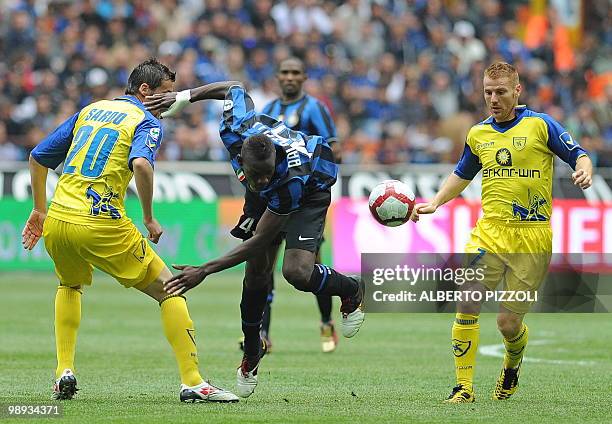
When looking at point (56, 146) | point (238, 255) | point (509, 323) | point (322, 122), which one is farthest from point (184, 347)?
point (322, 122)

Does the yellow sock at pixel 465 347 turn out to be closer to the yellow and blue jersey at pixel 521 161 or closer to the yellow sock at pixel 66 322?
the yellow and blue jersey at pixel 521 161

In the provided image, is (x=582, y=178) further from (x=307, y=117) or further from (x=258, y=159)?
(x=307, y=117)

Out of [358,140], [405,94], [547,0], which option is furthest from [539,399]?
[547,0]

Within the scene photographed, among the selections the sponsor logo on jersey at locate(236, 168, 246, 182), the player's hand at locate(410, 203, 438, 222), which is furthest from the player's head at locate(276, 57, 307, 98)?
the sponsor logo on jersey at locate(236, 168, 246, 182)

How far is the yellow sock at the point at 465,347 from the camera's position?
877cm

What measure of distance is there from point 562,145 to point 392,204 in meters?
1.28

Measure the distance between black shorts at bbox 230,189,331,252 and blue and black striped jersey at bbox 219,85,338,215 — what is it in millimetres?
91

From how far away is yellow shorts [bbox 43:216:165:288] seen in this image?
840cm

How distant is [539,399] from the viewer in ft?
29.5

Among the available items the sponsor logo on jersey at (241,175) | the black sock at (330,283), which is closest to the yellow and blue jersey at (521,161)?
the black sock at (330,283)

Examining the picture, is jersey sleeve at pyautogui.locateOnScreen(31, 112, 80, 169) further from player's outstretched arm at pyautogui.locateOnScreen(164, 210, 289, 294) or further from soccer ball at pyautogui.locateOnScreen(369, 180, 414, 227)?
soccer ball at pyautogui.locateOnScreen(369, 180, 414, 227)

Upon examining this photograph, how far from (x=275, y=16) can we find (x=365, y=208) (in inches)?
293

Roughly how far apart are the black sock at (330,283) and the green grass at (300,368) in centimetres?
75

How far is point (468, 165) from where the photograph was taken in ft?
30.3
